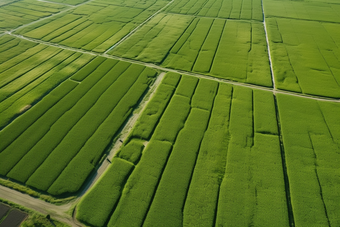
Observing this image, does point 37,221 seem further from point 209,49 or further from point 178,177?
point 209,49

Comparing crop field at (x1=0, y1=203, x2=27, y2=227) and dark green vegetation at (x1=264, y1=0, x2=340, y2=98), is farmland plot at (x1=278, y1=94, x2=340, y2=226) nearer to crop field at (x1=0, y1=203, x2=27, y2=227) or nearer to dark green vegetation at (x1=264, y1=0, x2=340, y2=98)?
dark green vegetation at (x1=264, y1=0, x2=340, y2=98)

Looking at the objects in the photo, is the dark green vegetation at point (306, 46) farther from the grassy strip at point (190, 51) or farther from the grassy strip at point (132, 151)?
the grassy strip at point (132, 151)

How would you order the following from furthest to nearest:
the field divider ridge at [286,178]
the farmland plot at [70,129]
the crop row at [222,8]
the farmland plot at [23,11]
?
the crop row at [222,8], the farmland plot at [23,11], the farmland plot at [70,129], the field divider ridge at [286,178]

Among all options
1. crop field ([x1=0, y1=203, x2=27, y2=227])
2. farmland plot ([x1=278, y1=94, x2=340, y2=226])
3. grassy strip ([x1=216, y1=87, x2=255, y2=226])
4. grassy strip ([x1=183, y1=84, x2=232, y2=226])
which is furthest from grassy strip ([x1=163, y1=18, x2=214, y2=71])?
crop field ([x1=0, y1=203, x2=27, y2=227])

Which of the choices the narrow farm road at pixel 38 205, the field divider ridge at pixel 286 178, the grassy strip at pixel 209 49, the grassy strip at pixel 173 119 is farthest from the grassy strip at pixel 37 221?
the grassy strip at pixel 209 49

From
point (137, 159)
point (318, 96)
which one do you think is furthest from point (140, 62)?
point (318, 96)

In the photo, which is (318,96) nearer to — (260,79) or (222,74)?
(260,79)
